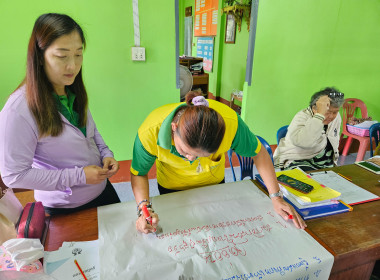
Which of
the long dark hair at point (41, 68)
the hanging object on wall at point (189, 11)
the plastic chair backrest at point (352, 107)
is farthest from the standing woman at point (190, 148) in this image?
the hanging object on wall at point (189, 11)

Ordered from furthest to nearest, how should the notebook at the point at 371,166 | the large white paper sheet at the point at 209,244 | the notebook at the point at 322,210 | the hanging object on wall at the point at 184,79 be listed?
the hanging object on wall at the point at 184,79 < the notebook at the point at 371,166 < the notebook at the point at 322,210 < the large white paper sheet at the point at 209,244

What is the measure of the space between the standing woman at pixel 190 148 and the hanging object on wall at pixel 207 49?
171 inches

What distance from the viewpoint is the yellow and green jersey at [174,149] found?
930 mm

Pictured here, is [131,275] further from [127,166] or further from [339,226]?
[127,166]

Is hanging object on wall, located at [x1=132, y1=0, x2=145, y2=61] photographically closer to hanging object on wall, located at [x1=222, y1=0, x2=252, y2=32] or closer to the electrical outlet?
the electrical outlet

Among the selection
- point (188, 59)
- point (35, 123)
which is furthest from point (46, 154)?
point (188, 59)

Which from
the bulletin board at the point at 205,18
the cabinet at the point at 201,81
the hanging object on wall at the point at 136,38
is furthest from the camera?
the bulletin board at the point at 205,18

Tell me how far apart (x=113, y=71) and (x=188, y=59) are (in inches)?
63.2

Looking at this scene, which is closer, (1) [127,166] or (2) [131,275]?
(2) [131,275]

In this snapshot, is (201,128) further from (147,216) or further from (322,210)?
(322,210)

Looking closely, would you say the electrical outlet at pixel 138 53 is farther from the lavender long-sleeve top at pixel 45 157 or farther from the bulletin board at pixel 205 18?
the bulletin board at pixel 205 18

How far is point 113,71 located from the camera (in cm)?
216

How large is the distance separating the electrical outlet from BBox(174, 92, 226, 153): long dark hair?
1.57m

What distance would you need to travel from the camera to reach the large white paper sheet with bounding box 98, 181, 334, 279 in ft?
2.39
